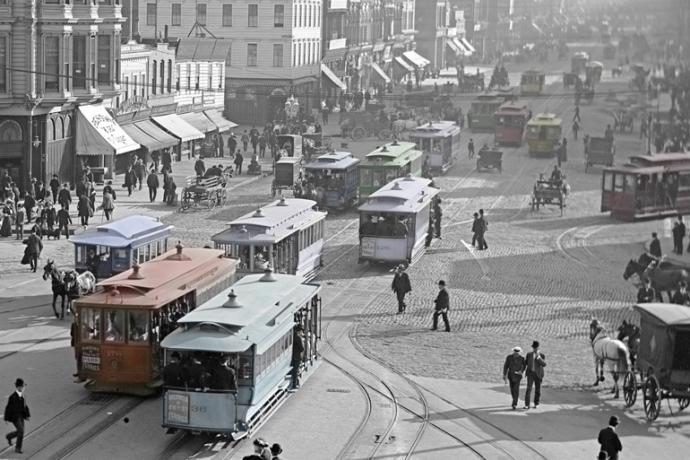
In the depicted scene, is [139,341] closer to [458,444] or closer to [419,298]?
[458,444]

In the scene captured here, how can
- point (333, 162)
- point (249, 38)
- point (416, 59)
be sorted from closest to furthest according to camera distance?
point (333, 162) < point (249, 38) < point (416, 59)

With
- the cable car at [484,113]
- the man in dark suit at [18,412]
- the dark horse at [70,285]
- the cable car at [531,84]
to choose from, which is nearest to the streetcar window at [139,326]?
the man in dark suit at [18,412]

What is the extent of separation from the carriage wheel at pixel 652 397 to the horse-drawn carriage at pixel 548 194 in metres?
29.9

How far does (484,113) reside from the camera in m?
91.8

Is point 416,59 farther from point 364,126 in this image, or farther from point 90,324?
point 90,324

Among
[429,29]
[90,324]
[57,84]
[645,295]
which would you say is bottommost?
[645,295]

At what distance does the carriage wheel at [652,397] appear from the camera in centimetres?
2794

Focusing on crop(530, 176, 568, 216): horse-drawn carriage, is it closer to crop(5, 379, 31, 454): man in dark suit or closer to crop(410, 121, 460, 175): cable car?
crop(410, 121, 460, 175): cable car

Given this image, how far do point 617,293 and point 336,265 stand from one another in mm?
8711

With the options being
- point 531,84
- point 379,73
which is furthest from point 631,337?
point 379,73

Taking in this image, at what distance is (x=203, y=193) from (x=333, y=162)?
514cm

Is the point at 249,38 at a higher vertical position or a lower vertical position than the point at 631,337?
higher

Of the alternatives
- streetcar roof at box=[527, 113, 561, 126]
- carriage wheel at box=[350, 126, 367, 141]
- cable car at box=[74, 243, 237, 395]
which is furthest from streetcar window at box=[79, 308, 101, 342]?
carriage wheel at box=[350, 126, 367, 141]

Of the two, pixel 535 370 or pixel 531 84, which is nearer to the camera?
pixel 535 370
